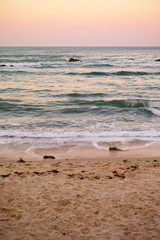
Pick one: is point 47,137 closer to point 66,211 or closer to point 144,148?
point 144,148

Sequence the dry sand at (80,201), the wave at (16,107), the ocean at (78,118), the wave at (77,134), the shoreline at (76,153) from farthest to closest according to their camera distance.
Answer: the wave at (16,107), the wave at (77,134), the ocean at (78,118), the shoreline at (76,153), the dry sand at (80,201)

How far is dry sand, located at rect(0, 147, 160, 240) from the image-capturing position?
4.12 metres

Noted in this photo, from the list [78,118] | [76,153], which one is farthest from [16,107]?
[76,153]

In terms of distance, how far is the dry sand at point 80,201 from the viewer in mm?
4117

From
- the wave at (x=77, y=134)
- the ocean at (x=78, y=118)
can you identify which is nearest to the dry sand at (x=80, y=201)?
the ocean at (x=78, y=118)

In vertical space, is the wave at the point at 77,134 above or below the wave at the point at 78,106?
below

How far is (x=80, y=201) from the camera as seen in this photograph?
5.03m

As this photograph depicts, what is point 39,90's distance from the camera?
72.5ft

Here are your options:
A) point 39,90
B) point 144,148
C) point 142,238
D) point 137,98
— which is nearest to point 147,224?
point 142,238

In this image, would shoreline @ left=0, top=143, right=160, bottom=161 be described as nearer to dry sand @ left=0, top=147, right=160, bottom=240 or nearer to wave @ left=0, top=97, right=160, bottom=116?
dry sand @ left=0, top=147, right=160, bottom=240

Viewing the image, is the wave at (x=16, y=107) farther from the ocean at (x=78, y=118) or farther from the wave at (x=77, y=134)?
the wave at (x=77, y=134)

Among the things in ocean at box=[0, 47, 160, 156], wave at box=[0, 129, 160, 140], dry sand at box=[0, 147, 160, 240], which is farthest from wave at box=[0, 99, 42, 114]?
dry sand at box=[0, 147, 160, 240]

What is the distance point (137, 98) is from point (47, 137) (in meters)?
10.7

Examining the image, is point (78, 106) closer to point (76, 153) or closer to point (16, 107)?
point (16, 107)
